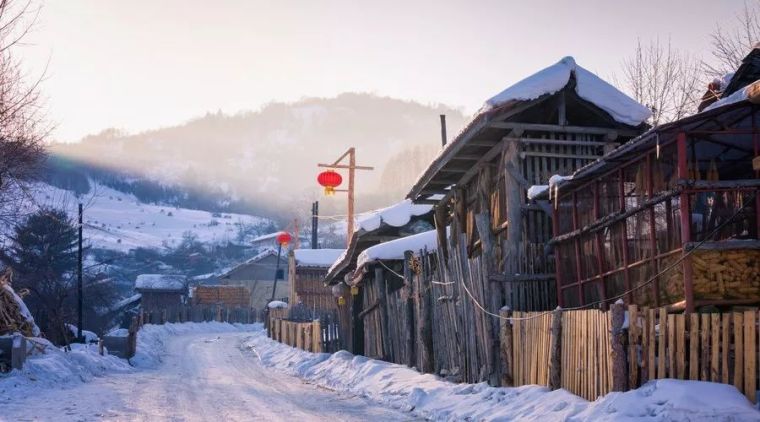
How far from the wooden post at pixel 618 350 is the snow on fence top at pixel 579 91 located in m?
5.20

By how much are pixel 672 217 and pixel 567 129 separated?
4863 millimetres

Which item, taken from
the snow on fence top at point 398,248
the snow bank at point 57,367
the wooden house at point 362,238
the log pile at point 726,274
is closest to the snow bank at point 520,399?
the log pile at point 726,274

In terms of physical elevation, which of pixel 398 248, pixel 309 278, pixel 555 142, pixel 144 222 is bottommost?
pixel 309 278

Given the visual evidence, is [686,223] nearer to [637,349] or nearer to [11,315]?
[637,349]

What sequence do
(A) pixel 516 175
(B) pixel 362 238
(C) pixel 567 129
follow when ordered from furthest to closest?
1. (B) pixel 362 238
2. (C) pixel 567 129
3. (A) pixel 516 175

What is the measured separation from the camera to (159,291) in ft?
218

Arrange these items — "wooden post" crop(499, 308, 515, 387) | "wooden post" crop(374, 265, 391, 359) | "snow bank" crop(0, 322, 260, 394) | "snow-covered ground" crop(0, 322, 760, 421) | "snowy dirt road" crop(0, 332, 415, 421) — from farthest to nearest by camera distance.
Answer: "wooden post" crop(374, 265, 391, 359) → "snow bank" crop(0, 322, 260, 394) → "wooden post" crop(499, 308, 515, 387) → "snowy dirt road" crop(0, 332, 415, 421) → "snow-covered ground" crop(0, 322, 760, 421)

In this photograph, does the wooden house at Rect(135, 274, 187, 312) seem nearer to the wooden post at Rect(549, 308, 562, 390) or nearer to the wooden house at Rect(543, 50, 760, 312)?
the wooden house at Rect(543, 50, 760, 312)

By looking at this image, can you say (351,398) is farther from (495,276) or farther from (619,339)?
(619,339)

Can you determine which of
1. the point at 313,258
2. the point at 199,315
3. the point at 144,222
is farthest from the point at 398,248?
the point at 144,222

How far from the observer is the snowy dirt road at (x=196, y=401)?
11.1 m

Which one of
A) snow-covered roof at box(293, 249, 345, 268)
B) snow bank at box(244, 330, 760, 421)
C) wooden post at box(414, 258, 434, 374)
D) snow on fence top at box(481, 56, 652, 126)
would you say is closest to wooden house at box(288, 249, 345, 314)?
snow-covered roof at box(293, 249, 345, 268)

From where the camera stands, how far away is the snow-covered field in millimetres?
118494

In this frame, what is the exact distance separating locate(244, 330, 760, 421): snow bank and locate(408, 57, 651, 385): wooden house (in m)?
0.89
